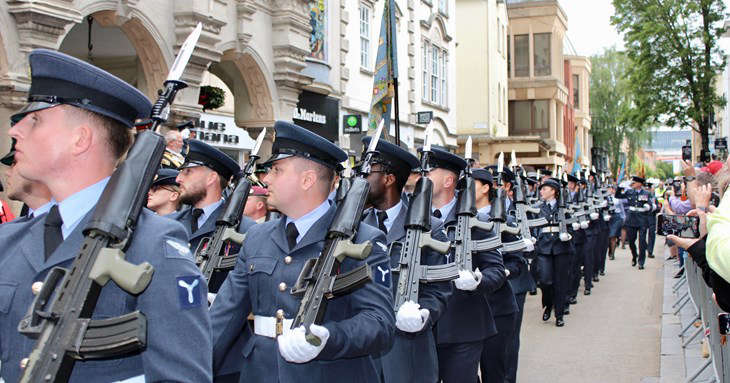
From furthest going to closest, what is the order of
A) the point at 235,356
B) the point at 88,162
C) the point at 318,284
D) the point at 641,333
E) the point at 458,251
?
1. the point at 641,333
2. the point at 458,251
3. the point at 235,356
4. the point at 318,284
5. the point at 88,162

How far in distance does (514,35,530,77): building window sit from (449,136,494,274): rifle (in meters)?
43.2

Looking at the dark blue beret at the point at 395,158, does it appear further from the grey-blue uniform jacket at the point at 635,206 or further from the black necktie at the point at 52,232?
the grey-blue uniform jacket at the point at 635,206

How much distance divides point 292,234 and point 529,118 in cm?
4598

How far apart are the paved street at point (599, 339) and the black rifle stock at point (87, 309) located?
712 centimetres

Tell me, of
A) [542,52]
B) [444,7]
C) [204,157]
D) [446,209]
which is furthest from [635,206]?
[542,52]

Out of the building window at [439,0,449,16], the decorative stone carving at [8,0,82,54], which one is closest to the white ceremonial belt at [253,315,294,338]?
the decorative stone carving at [8,0,82,54]

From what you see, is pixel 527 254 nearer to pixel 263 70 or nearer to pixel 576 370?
pixel 576 370

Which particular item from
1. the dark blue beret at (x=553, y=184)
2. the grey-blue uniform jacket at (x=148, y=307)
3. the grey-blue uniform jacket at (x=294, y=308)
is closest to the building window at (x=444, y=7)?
the dark blue beret at (x=553, y=184)

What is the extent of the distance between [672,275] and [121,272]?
1712 centimetres

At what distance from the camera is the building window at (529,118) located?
48156 millimetres

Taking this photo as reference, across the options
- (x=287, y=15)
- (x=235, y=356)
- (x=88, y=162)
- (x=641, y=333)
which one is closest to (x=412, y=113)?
(x=287, y=15)

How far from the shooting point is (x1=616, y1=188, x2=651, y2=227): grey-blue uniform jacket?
20359 mm

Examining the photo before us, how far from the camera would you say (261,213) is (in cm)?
770

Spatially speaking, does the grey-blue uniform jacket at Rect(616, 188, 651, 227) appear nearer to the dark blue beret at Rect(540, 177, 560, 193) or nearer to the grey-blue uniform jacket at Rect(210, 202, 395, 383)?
the dark blue beret at Rect(540, 177, 560, 193)
